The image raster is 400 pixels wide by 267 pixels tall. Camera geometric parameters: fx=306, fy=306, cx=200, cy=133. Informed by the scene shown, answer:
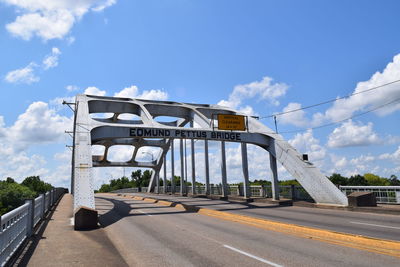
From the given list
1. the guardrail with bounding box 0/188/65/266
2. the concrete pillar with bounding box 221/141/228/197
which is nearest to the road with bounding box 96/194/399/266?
the guardrail with bounding box 0/188/65/266

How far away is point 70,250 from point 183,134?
15965 millimetres

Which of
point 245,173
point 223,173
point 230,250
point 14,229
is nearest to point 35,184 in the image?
point 223,173

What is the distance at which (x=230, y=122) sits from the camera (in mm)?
24922

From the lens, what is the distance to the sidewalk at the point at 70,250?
7.24 m

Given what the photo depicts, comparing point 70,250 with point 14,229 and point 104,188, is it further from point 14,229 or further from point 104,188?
point 104,188

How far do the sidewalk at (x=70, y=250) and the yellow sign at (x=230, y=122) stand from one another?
14.6 metres

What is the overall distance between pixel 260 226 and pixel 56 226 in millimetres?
8593

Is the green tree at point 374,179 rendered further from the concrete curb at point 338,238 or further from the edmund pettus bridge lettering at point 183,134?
the concrete curb at point 338,238

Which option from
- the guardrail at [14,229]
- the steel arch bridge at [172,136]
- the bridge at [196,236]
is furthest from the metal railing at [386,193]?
the guardrail at [14,229]

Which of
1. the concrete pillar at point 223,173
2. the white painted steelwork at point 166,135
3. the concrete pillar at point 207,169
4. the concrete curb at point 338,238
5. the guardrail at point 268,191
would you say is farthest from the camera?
the concrete pillar at point 207,169

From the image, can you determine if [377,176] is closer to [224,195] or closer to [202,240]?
[224,195]

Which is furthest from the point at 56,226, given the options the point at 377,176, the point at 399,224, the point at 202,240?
the point at 377,176

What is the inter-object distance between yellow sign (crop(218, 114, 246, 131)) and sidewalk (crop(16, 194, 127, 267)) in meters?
14.6

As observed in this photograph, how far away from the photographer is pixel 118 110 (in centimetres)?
3070
